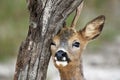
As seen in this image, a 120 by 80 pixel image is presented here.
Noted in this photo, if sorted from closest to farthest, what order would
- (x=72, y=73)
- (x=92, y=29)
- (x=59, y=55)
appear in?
(x=59, y=55) < (x=92, y=29) < (x=72, y=73)

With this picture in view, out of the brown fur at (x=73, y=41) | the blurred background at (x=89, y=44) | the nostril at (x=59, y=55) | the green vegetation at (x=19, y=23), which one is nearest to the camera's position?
the nostril at (x=59, y=55)

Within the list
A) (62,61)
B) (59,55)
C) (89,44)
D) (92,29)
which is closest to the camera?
(59,55)

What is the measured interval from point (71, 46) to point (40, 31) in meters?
0.34

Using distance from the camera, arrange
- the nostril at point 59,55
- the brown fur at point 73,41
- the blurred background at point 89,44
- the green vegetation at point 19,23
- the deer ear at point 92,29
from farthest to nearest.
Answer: the green vegetation at point 19,23 → the blurred background at point 89,44 → the deer ear at point 92,29 → the brown fur at point 73,41 → the nostril at point 59,55

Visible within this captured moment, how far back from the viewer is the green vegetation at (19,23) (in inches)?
448

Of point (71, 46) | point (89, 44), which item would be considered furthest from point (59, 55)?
point (89, 44)

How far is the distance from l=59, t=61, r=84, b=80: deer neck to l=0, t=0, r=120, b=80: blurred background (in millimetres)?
4342

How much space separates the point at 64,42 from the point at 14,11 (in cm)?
584

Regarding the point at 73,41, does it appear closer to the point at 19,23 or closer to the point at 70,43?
the point at 70,43

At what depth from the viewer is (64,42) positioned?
596cm

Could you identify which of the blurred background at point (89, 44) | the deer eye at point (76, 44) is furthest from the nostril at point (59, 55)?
the blurred background at point (89, 44)

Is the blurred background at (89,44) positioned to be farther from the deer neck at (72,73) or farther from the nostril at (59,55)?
the nostril at (59,55)

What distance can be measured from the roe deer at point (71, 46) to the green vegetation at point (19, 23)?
481 cm

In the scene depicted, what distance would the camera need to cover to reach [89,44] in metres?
11.6
